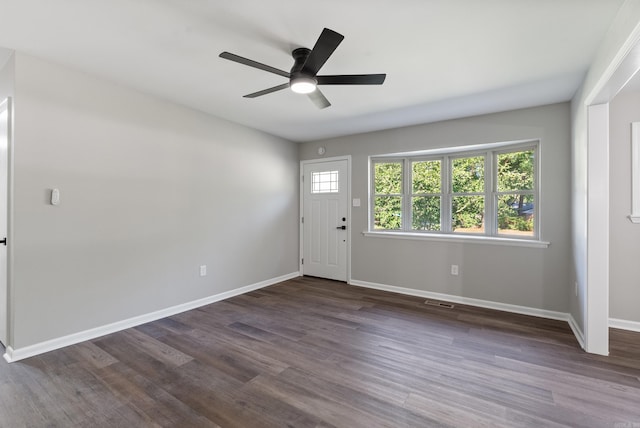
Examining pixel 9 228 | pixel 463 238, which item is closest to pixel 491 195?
pixel 463 238

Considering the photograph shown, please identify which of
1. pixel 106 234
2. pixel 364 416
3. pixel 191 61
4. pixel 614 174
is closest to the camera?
pixel 364 416

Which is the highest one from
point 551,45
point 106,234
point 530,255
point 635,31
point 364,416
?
point 551,45

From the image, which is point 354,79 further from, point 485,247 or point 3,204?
point 3,204

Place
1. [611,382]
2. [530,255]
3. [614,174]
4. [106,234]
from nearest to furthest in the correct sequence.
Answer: [611,382], [106,234], [614,174], [530,255]

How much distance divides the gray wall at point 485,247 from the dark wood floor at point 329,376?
1.61 ft

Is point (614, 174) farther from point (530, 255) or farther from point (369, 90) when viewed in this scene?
point (369, 90)

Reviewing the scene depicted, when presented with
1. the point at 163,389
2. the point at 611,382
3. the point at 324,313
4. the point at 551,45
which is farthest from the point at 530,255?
the point at 163,389

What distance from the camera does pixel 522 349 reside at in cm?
265

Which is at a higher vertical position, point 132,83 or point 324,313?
point 132,83

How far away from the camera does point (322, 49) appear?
184cm

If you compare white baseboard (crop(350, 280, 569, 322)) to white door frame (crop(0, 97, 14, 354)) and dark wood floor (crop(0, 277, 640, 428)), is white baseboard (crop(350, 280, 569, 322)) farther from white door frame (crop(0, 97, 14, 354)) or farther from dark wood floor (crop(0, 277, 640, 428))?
white door frame (crop(0, 97, 14, 354))

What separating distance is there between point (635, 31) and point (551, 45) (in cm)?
64

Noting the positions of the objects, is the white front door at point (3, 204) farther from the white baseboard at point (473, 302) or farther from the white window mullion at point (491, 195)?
the white window mullion at point (491, 195)

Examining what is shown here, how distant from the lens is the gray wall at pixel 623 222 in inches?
Answer: 121
